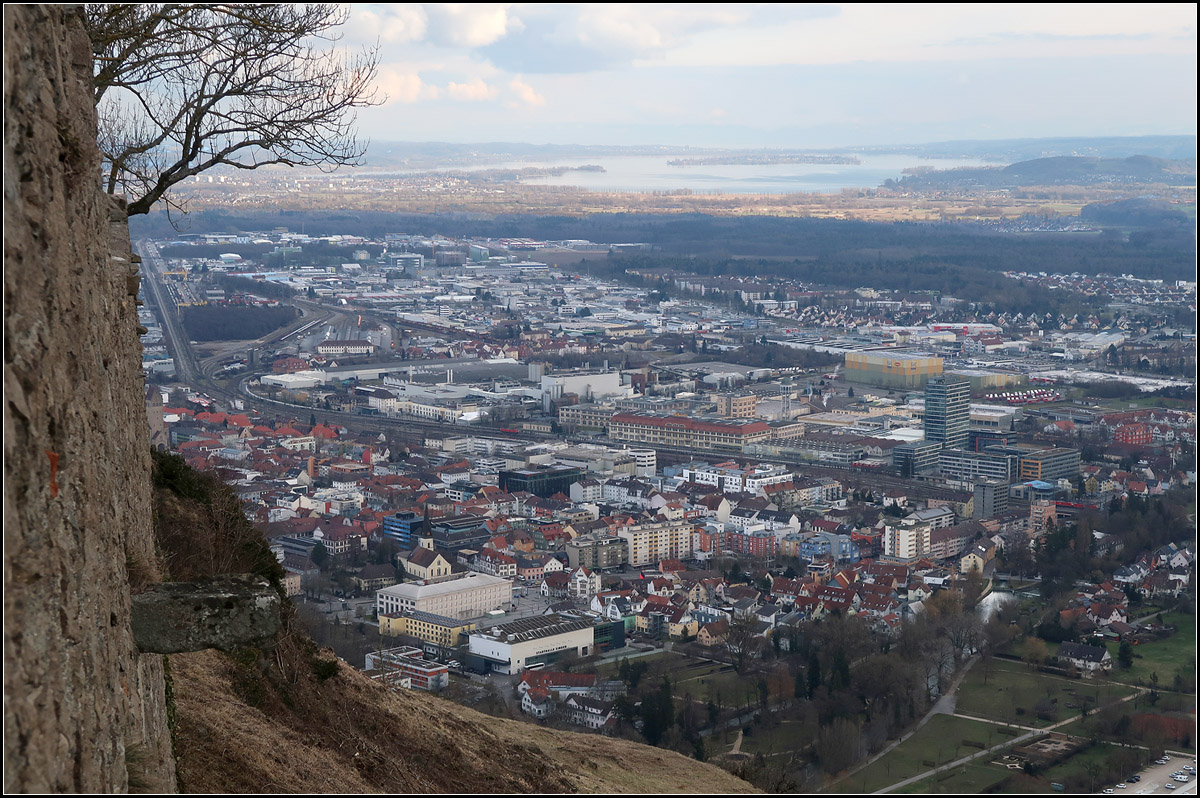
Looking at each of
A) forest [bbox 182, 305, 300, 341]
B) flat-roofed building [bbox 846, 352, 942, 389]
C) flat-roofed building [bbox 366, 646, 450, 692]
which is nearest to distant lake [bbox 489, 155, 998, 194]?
forest [bbox 182, 305, 300, 341]

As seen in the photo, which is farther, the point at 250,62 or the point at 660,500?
the point at 660,500

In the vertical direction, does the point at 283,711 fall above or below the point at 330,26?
below

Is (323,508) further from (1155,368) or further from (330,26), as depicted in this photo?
(1155,368)

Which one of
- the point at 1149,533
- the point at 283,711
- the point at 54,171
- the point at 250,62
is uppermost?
the point at 250,62

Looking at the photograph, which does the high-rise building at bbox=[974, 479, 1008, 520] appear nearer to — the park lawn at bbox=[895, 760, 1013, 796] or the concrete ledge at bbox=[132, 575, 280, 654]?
the park lawn at bbox=[895, 760, 1013, 796]

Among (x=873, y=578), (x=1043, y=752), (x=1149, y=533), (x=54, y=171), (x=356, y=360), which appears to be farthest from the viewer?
(x=356, y=360)

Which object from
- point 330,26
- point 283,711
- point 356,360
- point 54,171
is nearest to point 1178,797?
point 283,711

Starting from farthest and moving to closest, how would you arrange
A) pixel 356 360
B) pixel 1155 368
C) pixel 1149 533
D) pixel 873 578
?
1. pixel 356 360
2. pixel 1155 368
3. pixel 1149 533
4. pixel 873 578

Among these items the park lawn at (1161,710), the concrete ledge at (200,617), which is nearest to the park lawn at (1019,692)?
the park lawn at (1161,710)

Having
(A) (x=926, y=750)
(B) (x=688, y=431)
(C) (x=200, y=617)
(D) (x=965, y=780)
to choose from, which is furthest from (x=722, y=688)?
(B) (x=688, y=431)

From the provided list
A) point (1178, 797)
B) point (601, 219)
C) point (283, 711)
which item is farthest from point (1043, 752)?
point (601, 219)
